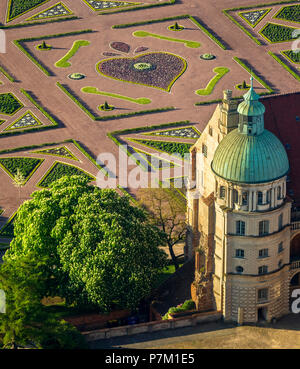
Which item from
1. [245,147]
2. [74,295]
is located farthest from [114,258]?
[245,147]

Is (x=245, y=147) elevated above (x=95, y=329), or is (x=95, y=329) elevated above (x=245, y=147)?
(x=245, y=147)

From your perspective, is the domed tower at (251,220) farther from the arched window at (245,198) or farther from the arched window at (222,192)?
the arched window at (222,192)

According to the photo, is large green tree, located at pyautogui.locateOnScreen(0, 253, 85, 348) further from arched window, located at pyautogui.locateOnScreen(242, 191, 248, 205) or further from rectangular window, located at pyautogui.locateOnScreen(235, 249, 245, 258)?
arched window, located at pyautogui.locateOnScreen(242, 191, 248, 205)

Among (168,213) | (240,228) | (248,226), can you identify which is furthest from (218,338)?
(168,213)

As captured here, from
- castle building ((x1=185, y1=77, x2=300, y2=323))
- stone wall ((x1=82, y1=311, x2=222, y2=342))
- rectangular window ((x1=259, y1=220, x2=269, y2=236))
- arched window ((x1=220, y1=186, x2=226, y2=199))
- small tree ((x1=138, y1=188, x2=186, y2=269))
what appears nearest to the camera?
castle building ((x1=185, y1=77, x2=300, y2=323))

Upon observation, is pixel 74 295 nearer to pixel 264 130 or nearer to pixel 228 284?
pixel 228 284

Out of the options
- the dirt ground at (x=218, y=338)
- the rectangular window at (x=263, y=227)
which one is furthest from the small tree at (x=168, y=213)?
the rectangular window at (x=263, y=227)

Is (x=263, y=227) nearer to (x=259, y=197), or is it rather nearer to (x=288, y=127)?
(x=259, y=197)

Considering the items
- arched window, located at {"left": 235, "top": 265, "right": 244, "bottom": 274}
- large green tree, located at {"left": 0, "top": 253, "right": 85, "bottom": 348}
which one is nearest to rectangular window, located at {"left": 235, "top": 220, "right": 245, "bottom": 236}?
arched window, located at {"left": 235, "top": 265, "right": 244, "bottom": 274}
